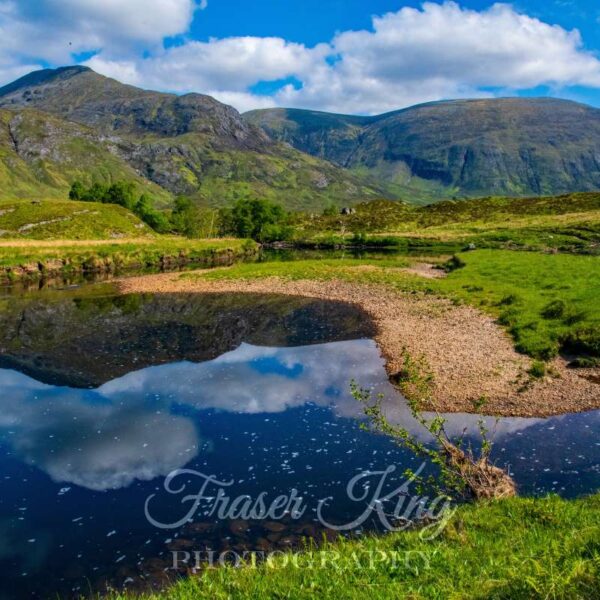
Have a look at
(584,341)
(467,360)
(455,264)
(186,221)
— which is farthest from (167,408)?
(186,221)

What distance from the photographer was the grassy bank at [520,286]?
31.3 metres

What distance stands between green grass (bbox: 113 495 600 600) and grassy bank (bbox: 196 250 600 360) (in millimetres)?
21258

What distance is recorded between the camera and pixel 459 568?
8.55m

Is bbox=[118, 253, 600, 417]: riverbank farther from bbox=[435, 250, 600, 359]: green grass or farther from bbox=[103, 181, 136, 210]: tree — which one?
bbox=[103, 181, 136, 210]: tree

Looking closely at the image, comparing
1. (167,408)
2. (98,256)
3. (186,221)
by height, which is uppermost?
(167,408)

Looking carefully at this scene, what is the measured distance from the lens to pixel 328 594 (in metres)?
8.07

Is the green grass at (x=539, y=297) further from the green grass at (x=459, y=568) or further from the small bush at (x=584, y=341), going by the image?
the green grass at (x=459, y=568)

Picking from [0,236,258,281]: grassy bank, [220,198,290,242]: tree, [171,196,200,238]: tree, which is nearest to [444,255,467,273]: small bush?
[0,236,258,281]: grassy bank

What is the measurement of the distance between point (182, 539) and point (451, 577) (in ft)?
29.1

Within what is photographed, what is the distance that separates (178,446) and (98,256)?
70551 millimetres

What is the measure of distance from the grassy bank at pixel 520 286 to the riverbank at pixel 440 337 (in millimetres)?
626

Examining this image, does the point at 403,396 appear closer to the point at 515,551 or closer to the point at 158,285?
the point at 515,551

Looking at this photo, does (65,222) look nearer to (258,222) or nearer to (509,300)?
(258,222)

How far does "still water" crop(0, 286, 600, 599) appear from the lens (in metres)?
14.3
